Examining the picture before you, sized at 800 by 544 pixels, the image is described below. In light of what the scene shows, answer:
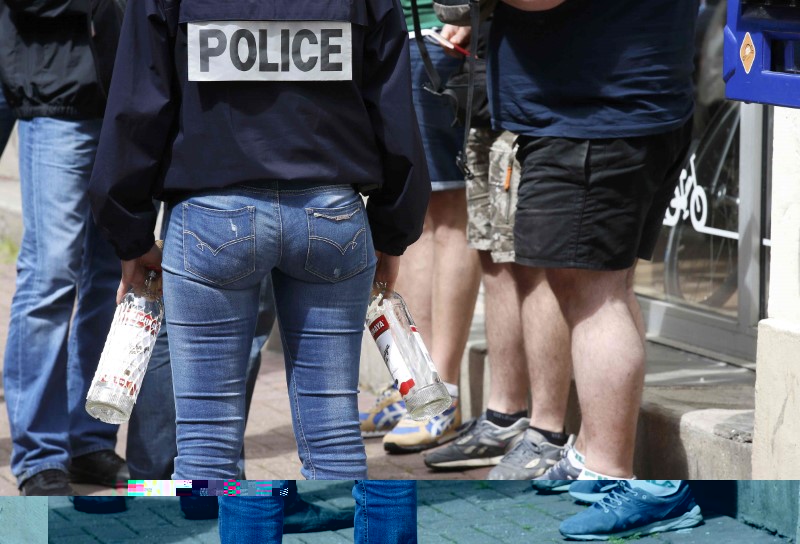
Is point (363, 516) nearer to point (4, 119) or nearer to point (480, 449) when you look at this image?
point (480, 449)

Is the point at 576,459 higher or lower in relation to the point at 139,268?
lower

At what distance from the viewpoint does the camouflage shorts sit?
4.10m

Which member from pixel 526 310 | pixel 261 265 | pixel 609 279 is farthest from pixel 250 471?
pixel 261 265

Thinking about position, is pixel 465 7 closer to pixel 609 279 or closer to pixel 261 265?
pixel 609 279

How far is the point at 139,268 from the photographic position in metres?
2.98

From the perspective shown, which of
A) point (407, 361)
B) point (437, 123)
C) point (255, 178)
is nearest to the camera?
point (255, 178)

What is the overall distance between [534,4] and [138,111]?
128 centimetres

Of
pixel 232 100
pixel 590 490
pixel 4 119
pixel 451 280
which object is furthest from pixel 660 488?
pixel 4 119

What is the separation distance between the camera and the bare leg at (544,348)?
411 centimetres

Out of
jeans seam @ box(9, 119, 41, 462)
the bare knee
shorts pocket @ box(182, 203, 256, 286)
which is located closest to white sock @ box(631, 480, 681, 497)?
the bare knee

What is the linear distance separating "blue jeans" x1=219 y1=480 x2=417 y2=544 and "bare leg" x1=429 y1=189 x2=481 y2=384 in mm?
1873

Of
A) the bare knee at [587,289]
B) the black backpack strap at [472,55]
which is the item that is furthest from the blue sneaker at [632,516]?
the black backpack strap at [472,55]

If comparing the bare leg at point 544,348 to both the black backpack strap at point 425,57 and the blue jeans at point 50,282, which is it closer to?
the black backpack strap at point 425,57

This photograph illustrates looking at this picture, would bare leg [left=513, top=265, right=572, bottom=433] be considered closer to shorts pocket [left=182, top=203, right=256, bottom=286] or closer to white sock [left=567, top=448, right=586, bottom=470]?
white sock [left=567, top=448, right=586, bottom=470]
